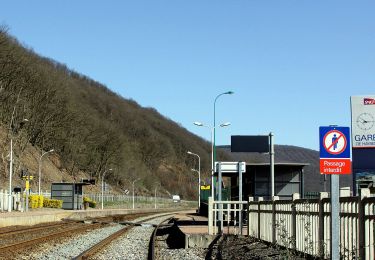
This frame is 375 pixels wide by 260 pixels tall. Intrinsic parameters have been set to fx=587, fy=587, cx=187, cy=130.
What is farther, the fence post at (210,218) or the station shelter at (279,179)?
the station shelter at (279,179)

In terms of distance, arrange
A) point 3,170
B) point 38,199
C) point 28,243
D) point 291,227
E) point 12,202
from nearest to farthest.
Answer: point 291,227 < point 28,243 < point 12,202 < point 38,199 < point 3,170

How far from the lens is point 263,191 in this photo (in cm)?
3219

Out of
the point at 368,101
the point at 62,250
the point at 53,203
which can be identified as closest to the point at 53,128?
the point at 53,203

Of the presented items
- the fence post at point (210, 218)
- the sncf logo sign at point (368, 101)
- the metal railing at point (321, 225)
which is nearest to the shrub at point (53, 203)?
the sncf logo sign at point (368, 101)

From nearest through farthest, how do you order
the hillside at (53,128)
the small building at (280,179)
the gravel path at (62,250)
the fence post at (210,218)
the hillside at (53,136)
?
the gravel path at (62,250) < the fence post at (210,218) < the small building at (280,179) < the hillside at (53,136) < the hillside at (53,128)

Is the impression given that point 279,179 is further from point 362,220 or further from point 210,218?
point 362,220

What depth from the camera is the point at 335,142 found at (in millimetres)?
7816

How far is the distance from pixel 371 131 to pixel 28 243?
16.3m

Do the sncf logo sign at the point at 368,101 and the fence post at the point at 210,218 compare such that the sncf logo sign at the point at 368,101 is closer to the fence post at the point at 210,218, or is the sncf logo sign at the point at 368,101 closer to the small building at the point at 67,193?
the fence post at the point at 210,218

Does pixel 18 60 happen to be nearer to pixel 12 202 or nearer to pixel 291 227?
pixel 12 202

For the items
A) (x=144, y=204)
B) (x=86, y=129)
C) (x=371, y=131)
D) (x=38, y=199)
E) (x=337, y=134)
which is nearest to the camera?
(x=337, y=134)

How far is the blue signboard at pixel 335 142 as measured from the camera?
7750mm

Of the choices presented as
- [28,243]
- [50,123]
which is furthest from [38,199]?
[28,243]

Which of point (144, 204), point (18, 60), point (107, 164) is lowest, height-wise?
point (144, 204)
